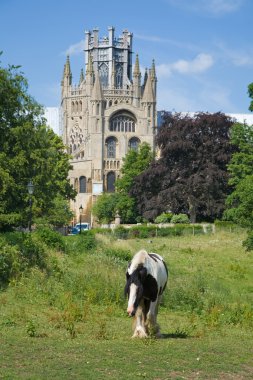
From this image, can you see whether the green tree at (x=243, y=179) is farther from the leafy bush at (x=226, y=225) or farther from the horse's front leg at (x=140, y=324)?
the horse's front leg at (x=140, y=324)

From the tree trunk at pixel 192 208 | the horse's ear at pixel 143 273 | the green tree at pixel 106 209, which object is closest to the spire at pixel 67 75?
the green tree at pixel 106 209

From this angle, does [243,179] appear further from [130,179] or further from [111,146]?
[111,146]

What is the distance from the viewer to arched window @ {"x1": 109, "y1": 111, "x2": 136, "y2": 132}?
119m

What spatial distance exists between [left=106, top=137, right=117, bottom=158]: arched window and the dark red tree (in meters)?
50.7

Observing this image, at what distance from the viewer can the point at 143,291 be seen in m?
13.2

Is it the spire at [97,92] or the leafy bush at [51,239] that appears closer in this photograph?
the leafy bush at [51,239]

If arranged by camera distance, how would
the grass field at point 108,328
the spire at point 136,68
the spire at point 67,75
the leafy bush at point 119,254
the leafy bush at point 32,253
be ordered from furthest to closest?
1. the spire at point 67,75
2. the spire at point 136,68
3. the leafy bush at point 119,254
4. the leafy bush at point 32,253
5. the grass field at point 108,328

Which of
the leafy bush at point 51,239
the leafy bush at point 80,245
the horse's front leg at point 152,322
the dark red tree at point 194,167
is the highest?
the dark red tree at point 194,167

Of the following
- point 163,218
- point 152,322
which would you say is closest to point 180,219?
point 163,218

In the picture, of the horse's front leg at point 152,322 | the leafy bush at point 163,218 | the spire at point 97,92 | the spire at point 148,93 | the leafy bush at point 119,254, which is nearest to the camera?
the horse's front leg at point 152,322

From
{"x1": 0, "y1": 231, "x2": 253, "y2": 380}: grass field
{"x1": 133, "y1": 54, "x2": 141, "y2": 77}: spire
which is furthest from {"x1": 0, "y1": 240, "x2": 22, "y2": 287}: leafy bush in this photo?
{"x1": 133, "y1": 54, "x2": 141, "y2": 77}: spire

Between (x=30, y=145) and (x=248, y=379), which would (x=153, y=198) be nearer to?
(x=30, y=145)

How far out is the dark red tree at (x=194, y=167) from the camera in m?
62.7

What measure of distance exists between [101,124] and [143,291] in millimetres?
104552
